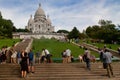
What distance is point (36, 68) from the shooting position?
21422mm

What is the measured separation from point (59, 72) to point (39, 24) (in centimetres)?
A: 13276

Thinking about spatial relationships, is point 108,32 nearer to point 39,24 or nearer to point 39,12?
point 39,24

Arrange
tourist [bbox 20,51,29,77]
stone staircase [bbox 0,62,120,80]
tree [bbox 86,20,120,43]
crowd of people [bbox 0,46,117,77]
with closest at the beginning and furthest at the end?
1. tourist [bbox 20,51,29,77]
2. crowd of people [bbox 0,46,117,77]
3. stone staircase [bbox 0,62,120,80]
4. tree [bbox 86,20,120,43]

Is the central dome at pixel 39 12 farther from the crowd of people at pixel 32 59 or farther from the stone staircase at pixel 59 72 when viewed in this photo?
the stone staircase at pixel 59 72

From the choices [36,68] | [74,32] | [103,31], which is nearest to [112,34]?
[103,31]

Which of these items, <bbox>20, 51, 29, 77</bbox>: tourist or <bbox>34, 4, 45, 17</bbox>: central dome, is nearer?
<bbox>20, 51, 29, 77</bbox>: tourist

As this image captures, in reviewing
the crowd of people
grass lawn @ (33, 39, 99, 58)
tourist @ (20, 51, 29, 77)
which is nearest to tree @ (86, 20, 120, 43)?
grass lawn @ (33, 39, 99, 58)

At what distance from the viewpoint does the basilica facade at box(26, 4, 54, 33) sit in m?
154

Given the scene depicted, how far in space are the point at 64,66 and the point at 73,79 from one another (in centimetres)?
338

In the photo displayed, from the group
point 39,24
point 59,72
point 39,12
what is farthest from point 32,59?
point 39,12

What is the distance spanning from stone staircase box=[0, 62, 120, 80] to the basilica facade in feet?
430

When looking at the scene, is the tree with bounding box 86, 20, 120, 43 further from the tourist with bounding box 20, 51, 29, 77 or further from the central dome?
the central dome

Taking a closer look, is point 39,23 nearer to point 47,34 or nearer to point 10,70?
point 47,34

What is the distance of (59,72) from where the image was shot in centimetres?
2077
